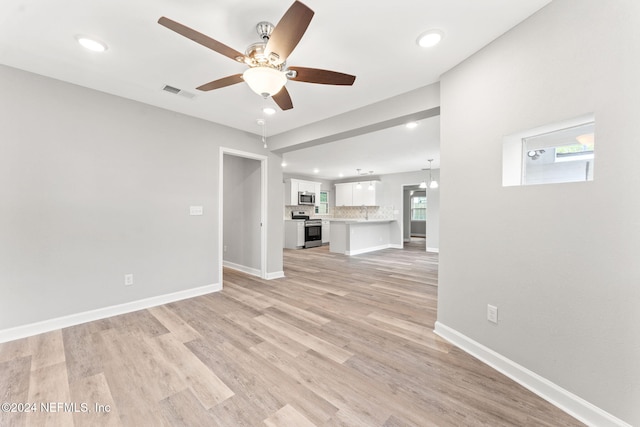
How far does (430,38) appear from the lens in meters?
1.83

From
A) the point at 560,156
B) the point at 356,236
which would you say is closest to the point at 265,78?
the point at 560,156

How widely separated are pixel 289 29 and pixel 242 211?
12.8 ft

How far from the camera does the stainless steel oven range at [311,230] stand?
823 cm

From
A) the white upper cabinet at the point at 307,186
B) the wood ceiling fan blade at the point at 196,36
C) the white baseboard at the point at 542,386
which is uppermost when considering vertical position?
the wood ceiling fan blade at the point at 196,36

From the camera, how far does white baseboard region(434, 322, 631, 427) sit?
4.33ft

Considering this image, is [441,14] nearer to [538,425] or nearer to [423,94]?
[423,94]

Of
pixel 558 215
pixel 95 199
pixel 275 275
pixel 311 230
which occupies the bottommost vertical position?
pixel 275 275

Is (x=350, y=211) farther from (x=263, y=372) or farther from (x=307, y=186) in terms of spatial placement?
(x=263, y=372)

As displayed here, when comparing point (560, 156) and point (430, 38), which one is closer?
point (560, 156)

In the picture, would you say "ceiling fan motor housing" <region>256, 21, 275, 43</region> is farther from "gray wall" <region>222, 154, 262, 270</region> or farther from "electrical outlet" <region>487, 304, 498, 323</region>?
"gray wall" <region>222, 154, 262, 270</region>

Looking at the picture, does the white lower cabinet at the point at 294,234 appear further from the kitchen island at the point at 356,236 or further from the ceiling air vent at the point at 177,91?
the ceiling air vent at the point at 177,91

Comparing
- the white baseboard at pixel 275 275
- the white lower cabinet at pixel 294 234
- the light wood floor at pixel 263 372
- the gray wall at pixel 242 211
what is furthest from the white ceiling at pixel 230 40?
the white lower cabinet at pixel 294 234

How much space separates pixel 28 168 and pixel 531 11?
4332 millimetres

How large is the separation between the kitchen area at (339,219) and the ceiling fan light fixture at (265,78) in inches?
214
